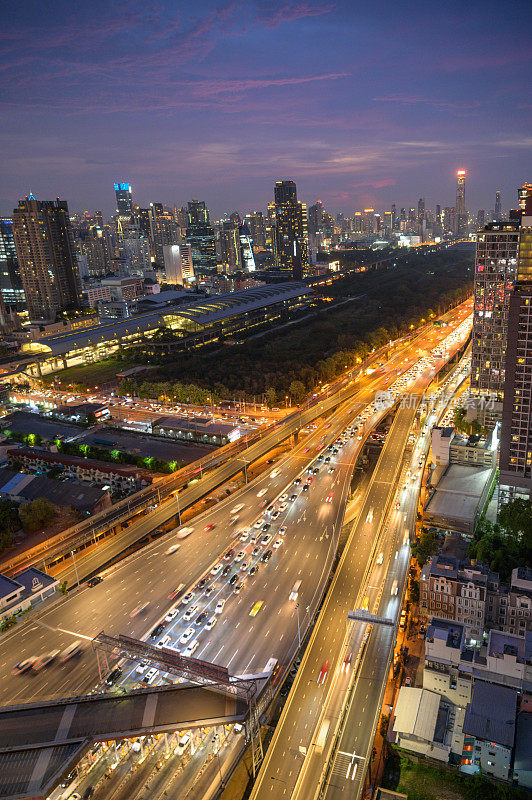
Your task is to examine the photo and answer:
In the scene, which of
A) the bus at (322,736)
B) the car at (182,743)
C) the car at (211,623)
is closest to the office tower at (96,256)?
the car at (211,623)

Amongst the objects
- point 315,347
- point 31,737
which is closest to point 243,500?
point 31,737

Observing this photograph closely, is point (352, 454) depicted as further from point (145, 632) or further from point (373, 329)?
point (373, 329)

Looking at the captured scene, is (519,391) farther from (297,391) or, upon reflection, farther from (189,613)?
(297,391)

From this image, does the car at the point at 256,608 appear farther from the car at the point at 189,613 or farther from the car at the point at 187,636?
the car at the point at 187,636

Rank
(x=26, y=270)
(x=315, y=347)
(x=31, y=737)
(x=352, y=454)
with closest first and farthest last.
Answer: (x=31, y=737)
(x=352, y=454)
(x=315, y=347)
(x=26, y=270)

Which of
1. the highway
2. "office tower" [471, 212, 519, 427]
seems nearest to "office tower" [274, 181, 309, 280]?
"office tower" [471, 212, 519, 427]

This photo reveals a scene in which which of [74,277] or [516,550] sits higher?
[74,277]

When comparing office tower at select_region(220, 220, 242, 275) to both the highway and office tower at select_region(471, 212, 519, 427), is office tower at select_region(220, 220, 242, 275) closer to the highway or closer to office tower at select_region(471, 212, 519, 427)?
office tower at select_region(471, 212, 519, 427)
